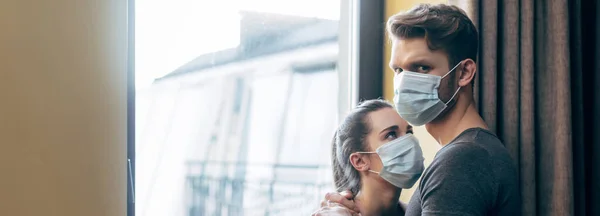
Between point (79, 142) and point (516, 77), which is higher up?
point (516, 77)

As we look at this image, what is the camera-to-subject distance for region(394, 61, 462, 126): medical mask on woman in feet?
4.77

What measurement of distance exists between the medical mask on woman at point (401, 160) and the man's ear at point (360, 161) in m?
0.04

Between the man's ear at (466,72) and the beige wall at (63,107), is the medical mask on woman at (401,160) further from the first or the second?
the beige wall at (63,107)

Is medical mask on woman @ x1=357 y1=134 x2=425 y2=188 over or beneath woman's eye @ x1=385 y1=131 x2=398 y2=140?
beneath

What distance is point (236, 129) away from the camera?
6.72 feet

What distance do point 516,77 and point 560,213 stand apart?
1.21 feet

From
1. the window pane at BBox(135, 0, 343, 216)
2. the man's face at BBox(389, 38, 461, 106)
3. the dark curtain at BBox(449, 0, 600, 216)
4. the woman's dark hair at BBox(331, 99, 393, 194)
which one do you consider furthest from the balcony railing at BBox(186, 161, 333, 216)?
the man's face at BBox(389, 38, 461, 106)

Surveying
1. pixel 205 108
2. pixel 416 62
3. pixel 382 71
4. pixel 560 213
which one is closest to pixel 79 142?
pixel 205 108

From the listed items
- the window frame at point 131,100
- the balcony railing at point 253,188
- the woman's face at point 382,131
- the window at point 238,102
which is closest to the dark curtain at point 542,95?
the woman's face at point 382,131

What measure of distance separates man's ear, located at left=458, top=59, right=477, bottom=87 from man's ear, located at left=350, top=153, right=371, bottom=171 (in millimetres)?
326

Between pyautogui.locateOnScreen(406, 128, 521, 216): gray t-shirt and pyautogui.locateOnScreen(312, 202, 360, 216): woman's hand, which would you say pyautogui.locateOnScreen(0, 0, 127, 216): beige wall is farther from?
pyautogui.locateOnScreen(406, 128, 521, 216): gray t-shirt

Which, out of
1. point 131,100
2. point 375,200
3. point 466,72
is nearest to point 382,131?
point 375,200

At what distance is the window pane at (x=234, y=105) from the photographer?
1.92 meters

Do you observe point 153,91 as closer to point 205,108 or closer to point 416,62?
point 205,108
